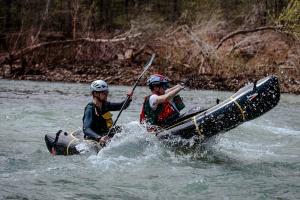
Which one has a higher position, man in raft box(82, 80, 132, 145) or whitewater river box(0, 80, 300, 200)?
man in raft box(82, 80, 132, 145)

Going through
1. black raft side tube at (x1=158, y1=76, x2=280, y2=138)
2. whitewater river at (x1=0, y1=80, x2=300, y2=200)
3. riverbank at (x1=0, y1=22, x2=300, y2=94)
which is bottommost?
riverbank at (x1=0, y1=22, x2=300, y2=94)

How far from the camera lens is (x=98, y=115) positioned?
8.64m

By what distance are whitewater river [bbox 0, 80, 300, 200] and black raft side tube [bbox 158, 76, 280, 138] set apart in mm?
470

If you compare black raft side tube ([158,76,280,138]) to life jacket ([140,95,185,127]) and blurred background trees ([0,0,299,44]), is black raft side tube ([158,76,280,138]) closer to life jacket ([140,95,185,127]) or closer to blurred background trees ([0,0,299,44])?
A: life jacket ([140,95,185,127])

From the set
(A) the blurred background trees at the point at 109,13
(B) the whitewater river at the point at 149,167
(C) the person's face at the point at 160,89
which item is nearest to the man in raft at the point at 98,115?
(B) the whitewater river at the point at 149,167

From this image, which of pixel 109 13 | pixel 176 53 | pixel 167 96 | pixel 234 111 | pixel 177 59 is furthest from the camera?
pixel 109 13

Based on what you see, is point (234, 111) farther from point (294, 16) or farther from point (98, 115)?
point (294, 16)

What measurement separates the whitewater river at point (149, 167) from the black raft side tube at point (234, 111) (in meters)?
0.47

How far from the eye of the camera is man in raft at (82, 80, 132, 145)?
8289 millimetres

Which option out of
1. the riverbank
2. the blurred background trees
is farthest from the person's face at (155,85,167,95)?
the blurred background trees

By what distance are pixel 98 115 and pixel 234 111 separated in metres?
2.18

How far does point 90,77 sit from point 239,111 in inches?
619

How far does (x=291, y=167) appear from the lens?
802 cm

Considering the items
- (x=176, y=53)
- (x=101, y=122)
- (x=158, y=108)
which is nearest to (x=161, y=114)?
(x=158, y=108)
